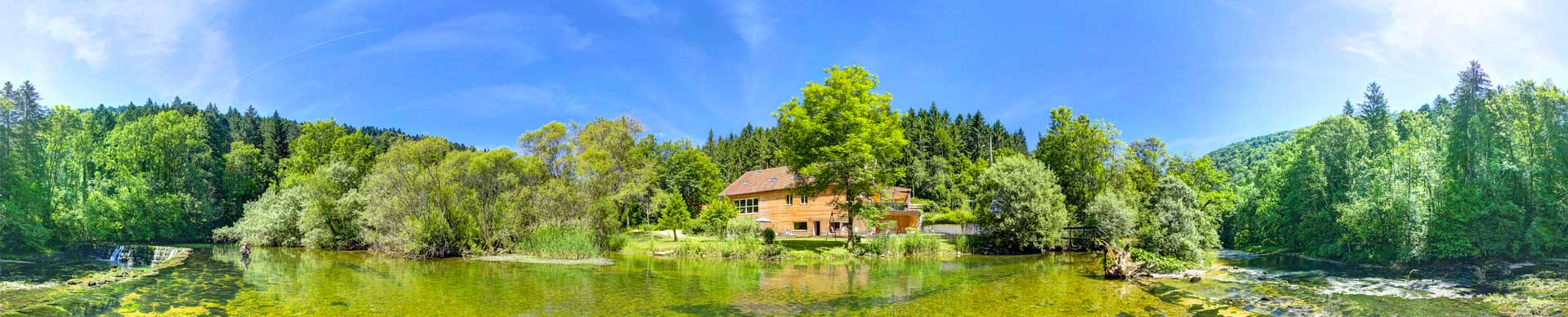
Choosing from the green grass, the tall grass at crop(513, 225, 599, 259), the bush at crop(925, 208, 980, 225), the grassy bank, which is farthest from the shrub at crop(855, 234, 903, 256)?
the tall grass at crop(513, 225, 599, 259)

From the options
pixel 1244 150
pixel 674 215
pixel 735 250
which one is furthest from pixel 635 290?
pixel 1244 150

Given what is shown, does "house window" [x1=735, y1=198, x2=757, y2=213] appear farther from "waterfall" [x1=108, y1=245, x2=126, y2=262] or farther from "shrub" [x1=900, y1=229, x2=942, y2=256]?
"waterfall" [x1=108, y1=245, x2=126, y2=262]

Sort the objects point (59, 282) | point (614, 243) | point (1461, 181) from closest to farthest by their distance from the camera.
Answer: point (59, 282), point (1461, 181), point (614, 243)

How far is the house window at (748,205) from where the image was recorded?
168 feet

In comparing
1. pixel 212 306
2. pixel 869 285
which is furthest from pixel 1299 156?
pixel 212 306

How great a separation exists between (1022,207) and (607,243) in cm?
2116

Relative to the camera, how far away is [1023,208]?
110 feet

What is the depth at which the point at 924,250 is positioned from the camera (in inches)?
1286

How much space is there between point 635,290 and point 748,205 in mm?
34438

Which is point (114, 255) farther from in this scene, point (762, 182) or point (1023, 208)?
point (1023, 208)

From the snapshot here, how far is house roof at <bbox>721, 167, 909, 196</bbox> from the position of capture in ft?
160

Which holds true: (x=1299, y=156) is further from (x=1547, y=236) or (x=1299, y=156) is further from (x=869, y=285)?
(x=869, y=285)

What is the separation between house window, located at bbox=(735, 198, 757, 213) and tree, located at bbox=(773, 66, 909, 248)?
17.3m

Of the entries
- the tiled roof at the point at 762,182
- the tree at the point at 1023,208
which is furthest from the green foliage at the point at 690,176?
the tree at the point at 1023,208
